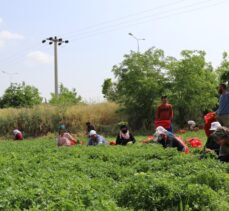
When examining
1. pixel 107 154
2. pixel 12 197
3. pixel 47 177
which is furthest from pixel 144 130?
pixel 12 197

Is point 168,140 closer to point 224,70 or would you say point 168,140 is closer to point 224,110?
point 224,110

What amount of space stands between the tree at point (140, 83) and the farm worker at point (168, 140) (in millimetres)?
12182

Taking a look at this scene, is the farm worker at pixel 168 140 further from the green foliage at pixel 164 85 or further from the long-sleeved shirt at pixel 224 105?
the green foliage at pixel 164 85

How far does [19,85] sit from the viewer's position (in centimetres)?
4431

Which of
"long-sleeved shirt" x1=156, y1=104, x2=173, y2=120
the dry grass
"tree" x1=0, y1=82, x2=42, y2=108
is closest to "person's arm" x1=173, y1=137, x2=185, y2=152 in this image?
"long-sleeved shirt" x1=156, y1=104, x2=173, y2=120

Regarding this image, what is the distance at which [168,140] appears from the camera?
40.7ft

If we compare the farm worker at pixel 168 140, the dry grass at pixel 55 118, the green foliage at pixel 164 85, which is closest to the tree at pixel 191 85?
the green foliage at pixel 164 85

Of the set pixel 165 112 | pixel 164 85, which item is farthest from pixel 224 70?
pixel 165 112

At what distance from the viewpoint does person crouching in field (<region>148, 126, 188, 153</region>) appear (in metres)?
12.2

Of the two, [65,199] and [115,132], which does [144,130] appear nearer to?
[115,132]

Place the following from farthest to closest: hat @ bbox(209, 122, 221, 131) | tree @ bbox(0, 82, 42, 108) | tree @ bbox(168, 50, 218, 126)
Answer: tree @ bbox(0, 82, 42, 108) → tree @ bbox(168, 50, 218, 126) → hat @ bbox(209, 122, 221, 131)

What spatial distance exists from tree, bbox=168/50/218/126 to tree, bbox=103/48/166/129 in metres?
0.92

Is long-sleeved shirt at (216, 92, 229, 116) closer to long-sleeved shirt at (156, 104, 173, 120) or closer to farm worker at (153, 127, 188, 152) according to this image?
farm worker at (153, 127, 188, 152)

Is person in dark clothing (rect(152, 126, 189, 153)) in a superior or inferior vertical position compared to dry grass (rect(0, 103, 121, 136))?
inferior
